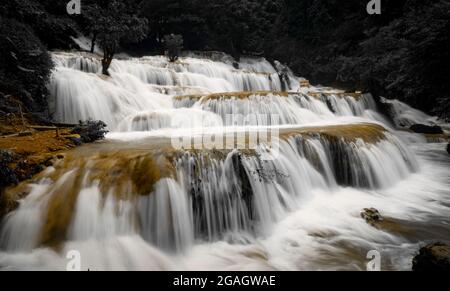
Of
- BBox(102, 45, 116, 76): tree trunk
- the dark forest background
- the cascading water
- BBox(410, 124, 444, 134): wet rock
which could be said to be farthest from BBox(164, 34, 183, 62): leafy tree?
BBox(410, 124, 444, 134): wet rock

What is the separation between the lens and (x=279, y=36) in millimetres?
32000

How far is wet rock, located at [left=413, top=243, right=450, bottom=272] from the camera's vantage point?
398 centimetres

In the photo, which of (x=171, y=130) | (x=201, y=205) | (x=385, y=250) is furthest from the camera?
(x=171, y=130)

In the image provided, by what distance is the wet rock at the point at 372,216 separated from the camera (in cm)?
637

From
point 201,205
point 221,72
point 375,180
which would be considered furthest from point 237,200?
point 221,72

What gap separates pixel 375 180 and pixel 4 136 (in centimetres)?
887

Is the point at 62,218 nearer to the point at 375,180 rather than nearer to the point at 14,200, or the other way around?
the point at 14,200

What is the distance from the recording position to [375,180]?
8570 millimetres

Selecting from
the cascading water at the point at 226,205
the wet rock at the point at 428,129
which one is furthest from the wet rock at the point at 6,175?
the wet rock at the point at 428,129

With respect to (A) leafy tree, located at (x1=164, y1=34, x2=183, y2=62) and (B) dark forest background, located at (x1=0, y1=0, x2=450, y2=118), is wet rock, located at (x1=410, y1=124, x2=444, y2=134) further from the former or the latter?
(A) leafy tree, located at (x1=164, y1=34, x2=183, y2=62)

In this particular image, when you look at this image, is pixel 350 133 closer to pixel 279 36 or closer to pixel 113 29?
pixel 113 29

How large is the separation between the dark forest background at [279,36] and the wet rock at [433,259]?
5474 mm

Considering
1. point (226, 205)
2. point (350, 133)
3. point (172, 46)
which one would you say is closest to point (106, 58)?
point (172, 46)

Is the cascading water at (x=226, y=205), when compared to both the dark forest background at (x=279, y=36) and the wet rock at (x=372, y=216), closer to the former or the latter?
the wet rock at (x=372, y=216)
